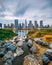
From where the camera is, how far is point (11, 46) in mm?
28484

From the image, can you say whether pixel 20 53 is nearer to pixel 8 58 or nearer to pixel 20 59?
pixel 20 59

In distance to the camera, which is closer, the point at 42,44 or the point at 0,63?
the point at 0,63

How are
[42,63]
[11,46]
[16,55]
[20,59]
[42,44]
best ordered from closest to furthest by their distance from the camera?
1. [42,63]
2. [20,59]
3. [16,55]
4. [11,46]
5. [42,44]

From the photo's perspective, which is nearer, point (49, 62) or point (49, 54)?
point (49, 62)

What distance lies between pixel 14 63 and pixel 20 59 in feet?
6.95

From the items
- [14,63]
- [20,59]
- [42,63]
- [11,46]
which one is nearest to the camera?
[42,63]

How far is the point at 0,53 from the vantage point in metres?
24.5

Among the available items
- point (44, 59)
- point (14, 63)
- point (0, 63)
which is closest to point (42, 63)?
point (44, 59)

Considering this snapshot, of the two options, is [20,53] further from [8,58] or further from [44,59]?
[44,59]

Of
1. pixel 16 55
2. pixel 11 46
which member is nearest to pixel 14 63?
pixel 16 55

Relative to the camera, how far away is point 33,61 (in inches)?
664

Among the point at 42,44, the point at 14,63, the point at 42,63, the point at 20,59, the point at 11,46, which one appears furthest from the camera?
the point at 42,44

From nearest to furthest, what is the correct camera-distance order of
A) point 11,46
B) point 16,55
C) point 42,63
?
point 42,63 → point 16,55 → point 11,46

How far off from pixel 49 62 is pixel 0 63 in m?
6.73
